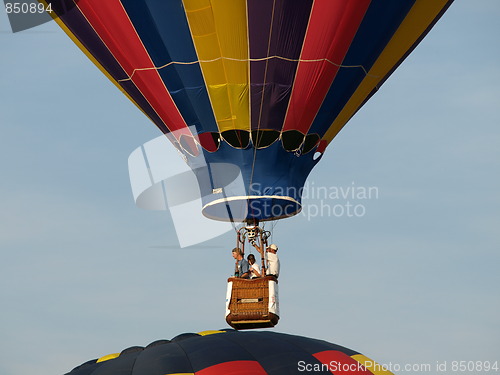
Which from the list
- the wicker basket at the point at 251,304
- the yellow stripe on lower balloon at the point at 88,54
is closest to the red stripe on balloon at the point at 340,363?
the wicker basket at the point at 251,304

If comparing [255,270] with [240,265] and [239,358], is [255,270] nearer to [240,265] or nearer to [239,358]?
[240,265]

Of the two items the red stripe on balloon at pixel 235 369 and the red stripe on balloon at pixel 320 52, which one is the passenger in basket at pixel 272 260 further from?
the red stripe on balloon at pixel 320 52

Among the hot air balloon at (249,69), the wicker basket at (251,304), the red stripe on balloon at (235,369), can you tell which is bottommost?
the red stripe on balloon at (235,369)

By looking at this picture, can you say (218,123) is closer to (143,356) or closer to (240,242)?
(240,242)

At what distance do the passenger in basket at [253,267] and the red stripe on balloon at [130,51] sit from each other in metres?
1.96

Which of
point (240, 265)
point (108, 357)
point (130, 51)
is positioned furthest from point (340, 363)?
point (130, 51)

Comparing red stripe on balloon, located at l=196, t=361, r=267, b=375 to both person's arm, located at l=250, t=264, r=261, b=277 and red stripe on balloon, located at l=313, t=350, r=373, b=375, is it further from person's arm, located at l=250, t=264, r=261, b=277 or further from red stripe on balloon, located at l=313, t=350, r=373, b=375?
person's arm, located at l=250, t=264, r=261, b=277

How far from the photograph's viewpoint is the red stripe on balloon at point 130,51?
14523 mm

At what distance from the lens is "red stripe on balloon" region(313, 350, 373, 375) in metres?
15.2

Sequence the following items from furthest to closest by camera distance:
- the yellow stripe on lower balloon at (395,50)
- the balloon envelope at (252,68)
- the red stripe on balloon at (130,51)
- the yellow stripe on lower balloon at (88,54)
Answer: the yellow stripe on lower balloon at (88,54), the yellow stripe on lower balloon at (395,50), the red stripe on balloon at (130,51), the balloon envelope at (252,68)

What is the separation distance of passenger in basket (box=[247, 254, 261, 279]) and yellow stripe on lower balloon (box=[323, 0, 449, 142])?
2141 mm

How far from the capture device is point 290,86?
573 inches

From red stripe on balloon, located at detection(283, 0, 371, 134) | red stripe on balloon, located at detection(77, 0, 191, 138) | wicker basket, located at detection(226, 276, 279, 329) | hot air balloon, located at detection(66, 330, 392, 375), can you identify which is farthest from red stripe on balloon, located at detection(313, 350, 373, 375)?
red stripe on balloon, located at detection(77, 0, 191, 138)

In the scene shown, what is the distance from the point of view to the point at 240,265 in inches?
558
